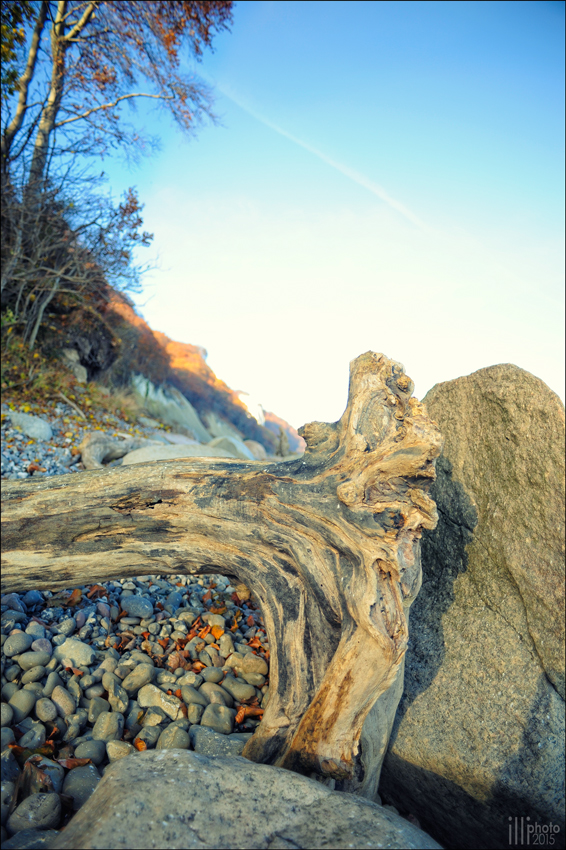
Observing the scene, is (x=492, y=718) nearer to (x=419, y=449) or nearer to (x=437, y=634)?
(x=437, y=634)

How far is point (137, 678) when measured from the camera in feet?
8.13

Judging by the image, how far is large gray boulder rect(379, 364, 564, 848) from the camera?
2.13 m

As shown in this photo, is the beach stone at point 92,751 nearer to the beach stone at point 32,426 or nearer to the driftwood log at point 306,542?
the driftwood log at point 306,542

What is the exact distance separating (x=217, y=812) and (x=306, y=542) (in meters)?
1.06

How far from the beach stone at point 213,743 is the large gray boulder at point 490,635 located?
34.0 inches

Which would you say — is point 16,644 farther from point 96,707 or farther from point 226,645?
point 226,645

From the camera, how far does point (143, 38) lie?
1017cm

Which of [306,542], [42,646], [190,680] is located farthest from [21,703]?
[306,542]

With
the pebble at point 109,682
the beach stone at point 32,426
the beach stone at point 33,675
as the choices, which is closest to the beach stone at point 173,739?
the pebble at point 109,682

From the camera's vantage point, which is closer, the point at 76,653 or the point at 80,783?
the point at 80,783

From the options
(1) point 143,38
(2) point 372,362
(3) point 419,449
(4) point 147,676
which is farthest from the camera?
(1) point 143,38

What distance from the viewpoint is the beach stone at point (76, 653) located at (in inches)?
99.5

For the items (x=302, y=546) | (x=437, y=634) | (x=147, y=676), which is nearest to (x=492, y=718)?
(x=437, y=634)

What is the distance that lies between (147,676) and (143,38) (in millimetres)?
13149
